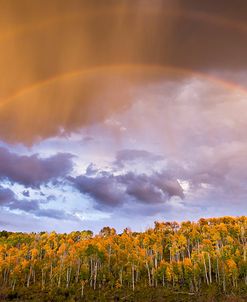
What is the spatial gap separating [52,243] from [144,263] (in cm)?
7264

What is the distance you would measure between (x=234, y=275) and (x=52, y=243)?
11055 cm

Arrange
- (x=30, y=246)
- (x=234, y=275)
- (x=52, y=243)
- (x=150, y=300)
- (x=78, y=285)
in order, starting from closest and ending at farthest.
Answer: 1. (x=150, y=300)
2. (x=234, y=275)
3. (x=78, y=285)
4. (x=30, y=246)
5. (x=52, y=243)

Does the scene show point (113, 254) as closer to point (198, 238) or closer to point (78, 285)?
point (78, 285)

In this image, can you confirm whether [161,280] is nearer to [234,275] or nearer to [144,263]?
[144,263]

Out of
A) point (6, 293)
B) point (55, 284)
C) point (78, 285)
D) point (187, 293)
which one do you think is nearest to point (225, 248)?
point (187, 293)

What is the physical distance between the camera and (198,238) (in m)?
160

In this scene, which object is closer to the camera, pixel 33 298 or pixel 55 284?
pixel 33 298

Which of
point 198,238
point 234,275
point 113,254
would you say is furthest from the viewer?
point 198,238

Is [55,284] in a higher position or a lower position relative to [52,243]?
lower

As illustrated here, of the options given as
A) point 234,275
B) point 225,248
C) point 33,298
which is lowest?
point 33,298

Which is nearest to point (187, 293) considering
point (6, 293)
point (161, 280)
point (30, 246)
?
point (161, 280)

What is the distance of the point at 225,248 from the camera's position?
418ft

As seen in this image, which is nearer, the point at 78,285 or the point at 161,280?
the point at 78,285

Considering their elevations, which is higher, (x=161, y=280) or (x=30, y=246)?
(x=30, y=246)
